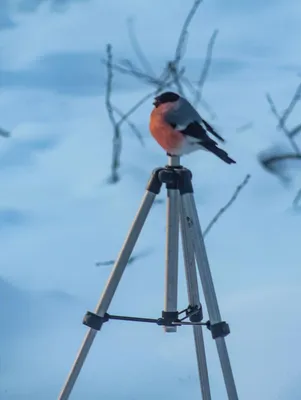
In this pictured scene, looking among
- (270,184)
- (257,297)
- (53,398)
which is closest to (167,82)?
(270,184)

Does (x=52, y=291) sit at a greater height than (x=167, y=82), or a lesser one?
lesser

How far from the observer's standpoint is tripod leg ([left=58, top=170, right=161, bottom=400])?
1931mm

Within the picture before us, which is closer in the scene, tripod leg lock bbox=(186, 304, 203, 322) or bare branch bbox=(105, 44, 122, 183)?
tripod leg lock bbox=(186, 304, 203, 322)

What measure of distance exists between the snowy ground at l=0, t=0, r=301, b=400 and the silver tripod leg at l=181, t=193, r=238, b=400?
38 cm

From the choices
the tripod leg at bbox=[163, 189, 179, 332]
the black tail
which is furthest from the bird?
the tripod leg at bbox=[163, 189, 179, 332]

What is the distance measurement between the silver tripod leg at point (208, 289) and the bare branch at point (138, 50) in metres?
0.52

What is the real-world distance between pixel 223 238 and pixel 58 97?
1.96 ft

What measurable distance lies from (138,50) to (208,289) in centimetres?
75

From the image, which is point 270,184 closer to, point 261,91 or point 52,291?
point 261,91

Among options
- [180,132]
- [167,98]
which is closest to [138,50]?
[167,98]

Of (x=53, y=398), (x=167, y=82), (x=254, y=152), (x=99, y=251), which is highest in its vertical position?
(x=167, y=82)

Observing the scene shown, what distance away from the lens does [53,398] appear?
89.7 inches

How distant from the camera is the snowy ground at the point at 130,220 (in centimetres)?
228

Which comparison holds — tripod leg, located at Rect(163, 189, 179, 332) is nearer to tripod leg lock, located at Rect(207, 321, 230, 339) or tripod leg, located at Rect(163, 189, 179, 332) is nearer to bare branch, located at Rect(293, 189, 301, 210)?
tripod leg lock, located at Rect(207, 321, 230, 339)
